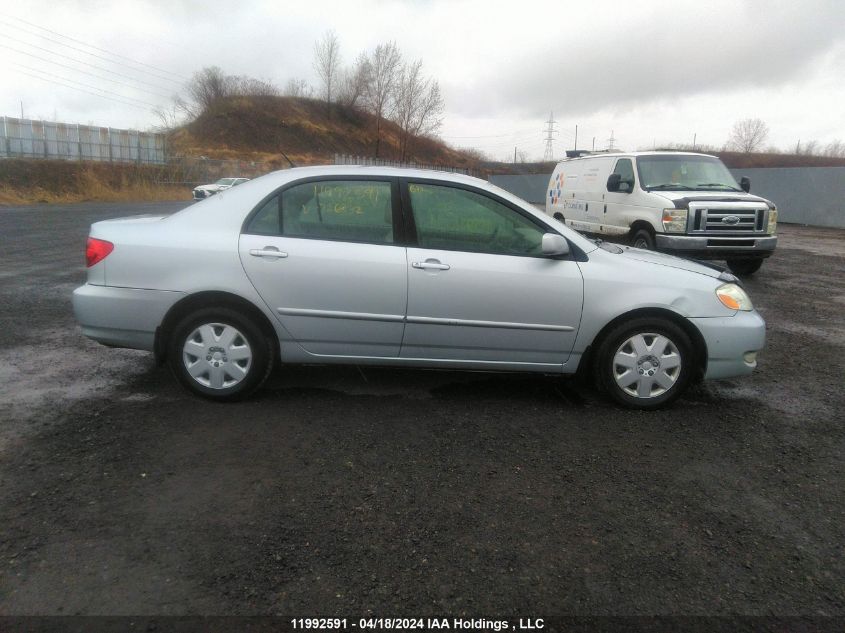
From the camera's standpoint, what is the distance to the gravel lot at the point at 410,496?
2490mm

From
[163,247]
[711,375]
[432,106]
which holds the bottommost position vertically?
[711,375]

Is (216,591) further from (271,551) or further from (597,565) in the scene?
(597,565)

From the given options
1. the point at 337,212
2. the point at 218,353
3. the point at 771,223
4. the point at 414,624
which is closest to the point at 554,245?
the point at 337,212

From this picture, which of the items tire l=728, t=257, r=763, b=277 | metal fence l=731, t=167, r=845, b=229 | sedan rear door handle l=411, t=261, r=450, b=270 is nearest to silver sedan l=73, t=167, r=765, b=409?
sedan rear door handle l=411, t=261, r=450, b=270

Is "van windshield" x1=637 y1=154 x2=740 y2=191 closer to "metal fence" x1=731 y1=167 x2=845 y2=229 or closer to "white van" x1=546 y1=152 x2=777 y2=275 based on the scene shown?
"white van" x1=546 y1=152 x2=777 y2=275

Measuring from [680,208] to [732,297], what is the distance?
6.17 metres

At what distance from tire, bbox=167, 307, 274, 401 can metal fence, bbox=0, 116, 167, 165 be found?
4552 cm

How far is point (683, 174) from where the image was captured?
11.2m

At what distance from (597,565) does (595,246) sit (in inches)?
100

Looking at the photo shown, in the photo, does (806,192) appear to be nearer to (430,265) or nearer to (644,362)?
(644,362)

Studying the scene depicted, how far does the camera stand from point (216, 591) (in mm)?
2447

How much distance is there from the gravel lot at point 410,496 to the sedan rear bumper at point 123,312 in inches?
17.0

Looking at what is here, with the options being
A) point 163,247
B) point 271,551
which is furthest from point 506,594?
point 163,247

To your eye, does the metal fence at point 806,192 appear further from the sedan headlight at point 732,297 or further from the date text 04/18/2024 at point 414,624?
the date text 04/18/2024 at point 414,624
